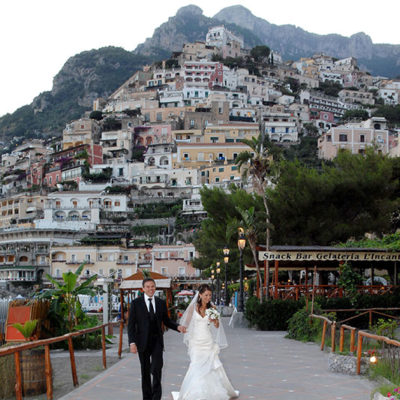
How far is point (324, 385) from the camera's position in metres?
9.92

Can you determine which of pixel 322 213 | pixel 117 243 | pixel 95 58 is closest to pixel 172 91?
pixel 117 243

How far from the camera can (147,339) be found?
870cm

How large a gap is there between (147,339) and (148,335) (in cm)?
5

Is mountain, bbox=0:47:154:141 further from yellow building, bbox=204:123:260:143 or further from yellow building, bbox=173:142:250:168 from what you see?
yellow building, bbox=173:142:250:168

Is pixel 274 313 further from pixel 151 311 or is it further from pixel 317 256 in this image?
pixel 151 311

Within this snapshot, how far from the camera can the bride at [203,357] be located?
8.60m

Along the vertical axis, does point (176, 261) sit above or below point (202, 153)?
below

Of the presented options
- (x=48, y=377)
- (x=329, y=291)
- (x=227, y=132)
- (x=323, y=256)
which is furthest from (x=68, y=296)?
(x=227, y=132)

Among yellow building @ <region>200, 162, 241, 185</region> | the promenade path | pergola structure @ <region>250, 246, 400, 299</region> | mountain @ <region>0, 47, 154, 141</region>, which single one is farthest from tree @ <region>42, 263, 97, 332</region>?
mountain @ <region>0, 47, 154, 141</region>

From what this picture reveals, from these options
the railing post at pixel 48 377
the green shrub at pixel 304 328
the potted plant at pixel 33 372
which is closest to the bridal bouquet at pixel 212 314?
the railing post at pixel 48 377

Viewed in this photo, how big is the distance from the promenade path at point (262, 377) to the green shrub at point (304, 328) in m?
1.40

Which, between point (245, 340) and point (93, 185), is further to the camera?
point (93, 185)

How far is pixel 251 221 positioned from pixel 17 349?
17.1 meters

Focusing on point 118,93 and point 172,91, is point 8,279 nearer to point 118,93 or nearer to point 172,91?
point 172,91
